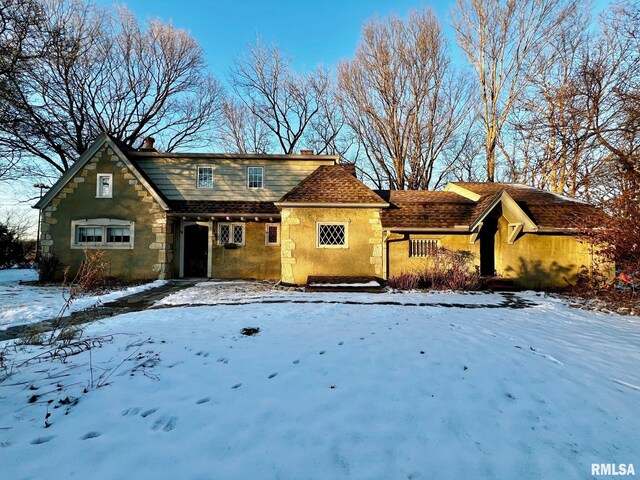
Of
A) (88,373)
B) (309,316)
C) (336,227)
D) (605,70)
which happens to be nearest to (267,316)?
(309,316)

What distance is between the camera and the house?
37.2 ft

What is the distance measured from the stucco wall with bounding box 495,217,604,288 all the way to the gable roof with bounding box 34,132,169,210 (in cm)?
1477

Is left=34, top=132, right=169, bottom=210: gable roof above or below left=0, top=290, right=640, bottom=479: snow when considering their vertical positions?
above

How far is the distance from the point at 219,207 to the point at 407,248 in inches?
341

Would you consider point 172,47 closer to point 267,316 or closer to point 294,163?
point 294,163

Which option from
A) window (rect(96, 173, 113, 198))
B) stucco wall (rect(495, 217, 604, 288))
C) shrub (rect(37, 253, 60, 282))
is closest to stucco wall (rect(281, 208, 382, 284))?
stucco wall (rect(495, 217, 604, 288))

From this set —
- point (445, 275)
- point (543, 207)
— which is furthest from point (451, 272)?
point (543, 207)

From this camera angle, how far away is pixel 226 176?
14.2 metres

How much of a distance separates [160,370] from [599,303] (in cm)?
1193

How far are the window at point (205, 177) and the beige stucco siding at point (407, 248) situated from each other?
9.10 m

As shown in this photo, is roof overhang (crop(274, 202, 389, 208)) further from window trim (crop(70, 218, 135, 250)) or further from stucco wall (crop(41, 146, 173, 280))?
window trim (crop(70, 218, 135, 250))

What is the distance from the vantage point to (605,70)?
33.8ft

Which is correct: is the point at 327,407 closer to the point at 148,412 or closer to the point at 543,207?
the point at 148,412

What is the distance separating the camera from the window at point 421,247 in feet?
39.3
